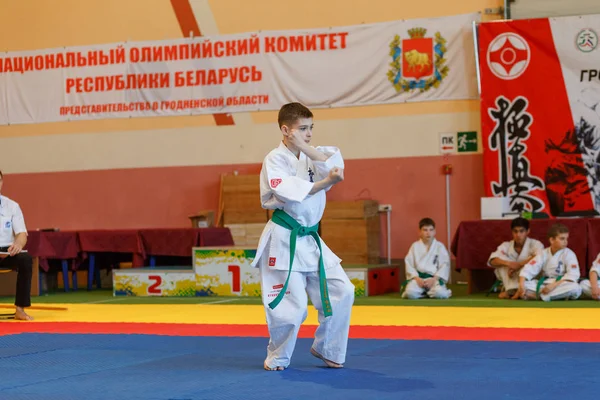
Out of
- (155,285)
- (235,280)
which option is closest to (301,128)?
(235,280)

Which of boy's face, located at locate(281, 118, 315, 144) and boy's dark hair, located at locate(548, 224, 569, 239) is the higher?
boy's face, located at locate(281, 118, 315, 144)

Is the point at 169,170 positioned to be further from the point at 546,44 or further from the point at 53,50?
the point at 546,44

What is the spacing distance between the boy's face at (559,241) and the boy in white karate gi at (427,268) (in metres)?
1.15

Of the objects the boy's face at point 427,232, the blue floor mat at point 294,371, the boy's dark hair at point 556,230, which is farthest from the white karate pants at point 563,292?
the blue floor mat at point 294,371

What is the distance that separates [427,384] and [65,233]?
310 inches

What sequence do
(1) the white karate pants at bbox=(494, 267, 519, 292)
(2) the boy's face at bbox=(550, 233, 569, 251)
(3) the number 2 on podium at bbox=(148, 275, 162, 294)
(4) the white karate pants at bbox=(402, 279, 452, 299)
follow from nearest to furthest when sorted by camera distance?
(2) the boy's face at bbox=(550, 233, 569, 251), (1) the white karate pants at bbox=(494, 267, 519, 292), (4) the white karate pants at bbox=(402, 279, 452, 299), (3) the number 2 on podium at bbox=(148, 275, 162, 294)

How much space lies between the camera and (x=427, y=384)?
4.07 m

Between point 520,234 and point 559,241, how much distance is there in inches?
22.6

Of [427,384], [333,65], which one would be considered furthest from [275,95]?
[427,384]

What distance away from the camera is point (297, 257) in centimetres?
471

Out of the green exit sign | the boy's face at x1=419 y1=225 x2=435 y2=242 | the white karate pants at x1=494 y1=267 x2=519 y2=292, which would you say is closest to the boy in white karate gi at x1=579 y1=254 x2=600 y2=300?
the white karate pants at x1=494 y1=267 x2=519 y2=292

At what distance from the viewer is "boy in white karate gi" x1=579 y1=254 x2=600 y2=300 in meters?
8.52

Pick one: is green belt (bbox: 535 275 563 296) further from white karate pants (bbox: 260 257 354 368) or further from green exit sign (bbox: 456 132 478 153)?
white karate pants (bbox: 260 257 354 368)

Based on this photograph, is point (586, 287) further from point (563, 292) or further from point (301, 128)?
point (301, 128)
